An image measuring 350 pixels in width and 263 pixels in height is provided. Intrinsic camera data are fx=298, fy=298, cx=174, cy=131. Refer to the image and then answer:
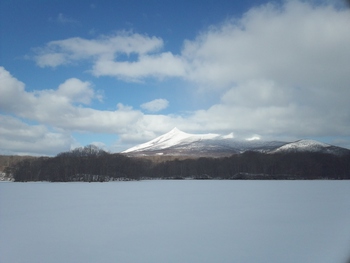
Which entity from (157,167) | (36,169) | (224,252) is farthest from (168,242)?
(157,167)

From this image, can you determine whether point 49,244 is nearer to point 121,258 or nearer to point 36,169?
point 121,258

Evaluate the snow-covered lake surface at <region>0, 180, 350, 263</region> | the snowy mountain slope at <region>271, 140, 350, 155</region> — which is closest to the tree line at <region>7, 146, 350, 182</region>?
the snowy mountain slope at <region>271, 140, 350, 155</region>

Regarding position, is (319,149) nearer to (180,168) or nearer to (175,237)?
(180,168)

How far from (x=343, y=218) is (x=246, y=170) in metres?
61.3

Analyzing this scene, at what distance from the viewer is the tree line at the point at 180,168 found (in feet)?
190

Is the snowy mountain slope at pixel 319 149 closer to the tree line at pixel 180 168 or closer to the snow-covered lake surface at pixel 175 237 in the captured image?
the tree line at pixel 180 168

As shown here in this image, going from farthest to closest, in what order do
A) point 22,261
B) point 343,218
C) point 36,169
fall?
point 36,169 → point 343,218 → point 22,261

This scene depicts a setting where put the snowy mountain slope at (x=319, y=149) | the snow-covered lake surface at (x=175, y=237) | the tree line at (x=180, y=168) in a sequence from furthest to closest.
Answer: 1. the snowy mountain slope at (x=319, y=149)
2. the tree line at (x=180, y=168)
3. the snow-covered lake surface at (x=175, y=237)

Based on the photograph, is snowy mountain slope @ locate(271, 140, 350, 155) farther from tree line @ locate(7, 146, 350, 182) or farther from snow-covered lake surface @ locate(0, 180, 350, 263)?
snow-covered lake surface @ locate(0, 180, 350, 263)

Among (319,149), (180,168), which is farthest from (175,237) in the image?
(319,149)

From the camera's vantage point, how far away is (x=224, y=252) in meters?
6.09

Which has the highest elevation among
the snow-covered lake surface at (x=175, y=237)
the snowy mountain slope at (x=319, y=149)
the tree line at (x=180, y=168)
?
the snowy mountain slope at (x=319, y=149)

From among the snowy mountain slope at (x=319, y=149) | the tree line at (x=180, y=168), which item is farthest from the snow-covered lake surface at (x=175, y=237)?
the snowy mountain slope at (x=319, y=149)

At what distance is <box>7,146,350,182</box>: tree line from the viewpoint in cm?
5800
